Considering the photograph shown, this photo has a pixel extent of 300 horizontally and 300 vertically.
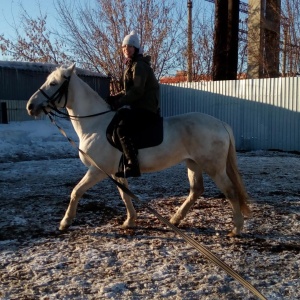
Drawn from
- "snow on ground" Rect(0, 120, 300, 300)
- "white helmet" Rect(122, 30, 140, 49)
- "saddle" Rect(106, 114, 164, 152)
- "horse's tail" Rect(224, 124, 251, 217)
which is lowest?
"snow on ground" Rect(0, 120, 300, 300)

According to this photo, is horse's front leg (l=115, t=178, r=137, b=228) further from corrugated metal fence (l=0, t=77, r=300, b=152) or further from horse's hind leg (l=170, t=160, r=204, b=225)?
corrugated metal fence (l=0, t=77, r=300, b=152)

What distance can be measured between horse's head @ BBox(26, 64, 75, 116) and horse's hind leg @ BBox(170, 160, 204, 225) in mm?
1931

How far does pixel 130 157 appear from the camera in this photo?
4895 millimetres

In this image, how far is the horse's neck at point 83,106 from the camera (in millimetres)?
5207

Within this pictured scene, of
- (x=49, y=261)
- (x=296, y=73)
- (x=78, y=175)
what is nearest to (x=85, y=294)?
(x=49, y=261)

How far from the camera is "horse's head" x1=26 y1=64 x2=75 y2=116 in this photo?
5.09m

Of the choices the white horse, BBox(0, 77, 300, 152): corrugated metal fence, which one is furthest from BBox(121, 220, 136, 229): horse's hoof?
BBox(0, 77, 300, 152): corrugated metal fence

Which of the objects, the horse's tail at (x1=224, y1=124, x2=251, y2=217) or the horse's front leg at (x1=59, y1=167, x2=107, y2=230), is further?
the horse's tail at (x1=224, y1=124, x2=251, y2=217)

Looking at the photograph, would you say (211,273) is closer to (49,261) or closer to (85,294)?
(85,294)

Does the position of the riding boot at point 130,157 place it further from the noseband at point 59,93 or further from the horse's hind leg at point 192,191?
the noseband at point 59,93

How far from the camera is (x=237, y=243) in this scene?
472cm

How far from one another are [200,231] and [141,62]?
2.32 meters

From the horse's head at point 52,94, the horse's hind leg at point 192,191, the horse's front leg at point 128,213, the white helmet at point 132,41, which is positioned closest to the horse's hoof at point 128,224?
the horse's front leg at point 128,213

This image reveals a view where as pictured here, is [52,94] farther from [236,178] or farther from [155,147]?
[236,178]
